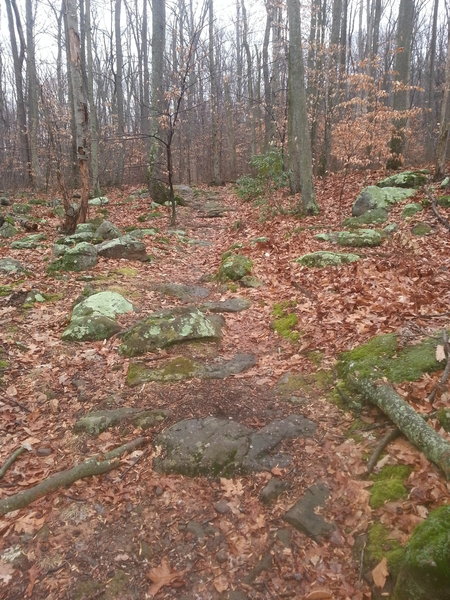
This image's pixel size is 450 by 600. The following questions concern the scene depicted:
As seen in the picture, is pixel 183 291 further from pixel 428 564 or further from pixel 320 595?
pixel 428 564

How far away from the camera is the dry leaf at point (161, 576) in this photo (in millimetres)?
2477

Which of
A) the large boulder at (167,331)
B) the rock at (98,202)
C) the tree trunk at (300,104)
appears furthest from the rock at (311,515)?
the rock at (98,202)

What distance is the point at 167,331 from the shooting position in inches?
212

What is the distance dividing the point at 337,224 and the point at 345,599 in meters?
9.12

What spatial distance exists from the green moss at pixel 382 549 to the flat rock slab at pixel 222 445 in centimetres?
85

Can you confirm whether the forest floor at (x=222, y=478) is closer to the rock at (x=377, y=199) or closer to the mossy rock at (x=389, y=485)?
the mossy rock at (x=389, y=485)

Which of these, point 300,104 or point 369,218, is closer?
point 369,218

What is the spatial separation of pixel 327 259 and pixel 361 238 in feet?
5.07

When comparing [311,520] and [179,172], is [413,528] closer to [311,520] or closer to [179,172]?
[311,520]

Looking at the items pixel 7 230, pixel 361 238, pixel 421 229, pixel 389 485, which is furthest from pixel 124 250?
pixel 389 485

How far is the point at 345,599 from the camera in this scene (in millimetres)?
2275

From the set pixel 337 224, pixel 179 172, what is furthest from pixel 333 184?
pixel 179 172

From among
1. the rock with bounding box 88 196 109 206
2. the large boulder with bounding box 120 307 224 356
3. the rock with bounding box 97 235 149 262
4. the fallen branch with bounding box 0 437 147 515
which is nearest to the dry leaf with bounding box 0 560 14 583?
the fallen branch with bounding box 0 437 147 515

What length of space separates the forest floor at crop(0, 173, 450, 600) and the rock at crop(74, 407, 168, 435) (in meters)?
0.09
